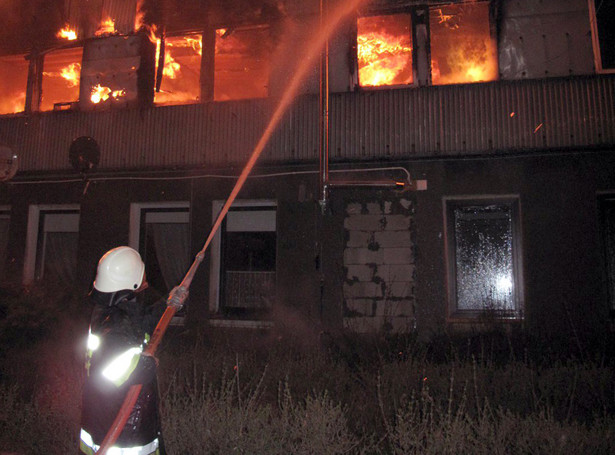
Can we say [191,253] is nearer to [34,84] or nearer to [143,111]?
[143,111]

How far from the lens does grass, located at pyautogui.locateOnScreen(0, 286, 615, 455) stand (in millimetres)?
3562

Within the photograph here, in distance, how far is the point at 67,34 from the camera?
9820 mm

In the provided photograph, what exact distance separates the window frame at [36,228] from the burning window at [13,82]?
2585 millimetres

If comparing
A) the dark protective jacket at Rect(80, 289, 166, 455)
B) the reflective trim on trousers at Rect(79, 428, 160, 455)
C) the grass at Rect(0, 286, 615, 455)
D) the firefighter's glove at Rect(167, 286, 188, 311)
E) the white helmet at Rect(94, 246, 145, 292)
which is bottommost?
the grass at Rect(0, 286, 615, 455)

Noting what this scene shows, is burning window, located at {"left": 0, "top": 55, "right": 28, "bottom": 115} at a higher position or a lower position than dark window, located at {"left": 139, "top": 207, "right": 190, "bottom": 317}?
higher

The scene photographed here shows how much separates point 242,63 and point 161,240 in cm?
406

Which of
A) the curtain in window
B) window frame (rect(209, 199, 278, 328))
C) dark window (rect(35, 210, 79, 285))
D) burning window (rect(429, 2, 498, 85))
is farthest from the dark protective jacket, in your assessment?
dark window (rect(35, 210, 79, 285))

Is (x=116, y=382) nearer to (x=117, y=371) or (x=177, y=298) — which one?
(x=117, y=371)

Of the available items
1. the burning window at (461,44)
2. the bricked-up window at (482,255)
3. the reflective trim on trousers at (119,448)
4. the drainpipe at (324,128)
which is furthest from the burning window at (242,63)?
the reflective trim on trousers at (119,448)

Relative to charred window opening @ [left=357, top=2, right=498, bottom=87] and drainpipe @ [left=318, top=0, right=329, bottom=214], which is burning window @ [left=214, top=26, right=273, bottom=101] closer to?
drainpipe @ [left=318, top=0, right=329, bottom=214]

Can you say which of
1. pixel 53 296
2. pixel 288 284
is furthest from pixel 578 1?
pixel 53 296

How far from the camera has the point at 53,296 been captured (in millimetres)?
7129

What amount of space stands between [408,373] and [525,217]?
13.2ft

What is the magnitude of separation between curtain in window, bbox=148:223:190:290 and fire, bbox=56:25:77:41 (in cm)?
469
